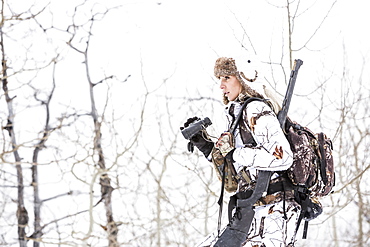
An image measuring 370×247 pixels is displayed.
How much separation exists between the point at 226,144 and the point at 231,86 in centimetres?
29

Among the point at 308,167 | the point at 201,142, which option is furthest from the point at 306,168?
the point at 201,142

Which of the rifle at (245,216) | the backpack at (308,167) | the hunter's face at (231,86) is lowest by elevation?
the rifle at (245,216)

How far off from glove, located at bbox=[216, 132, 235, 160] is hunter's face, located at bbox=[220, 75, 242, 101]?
207 millimetres

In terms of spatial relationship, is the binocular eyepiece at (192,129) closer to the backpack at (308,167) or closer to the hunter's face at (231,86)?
the hunter's face at (231,86)

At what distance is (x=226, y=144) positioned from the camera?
1.98 metres

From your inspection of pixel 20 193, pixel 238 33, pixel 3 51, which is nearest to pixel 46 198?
pixel 20 193

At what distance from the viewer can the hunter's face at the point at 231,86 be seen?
212 cm

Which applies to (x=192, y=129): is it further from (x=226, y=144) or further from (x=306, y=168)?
(x=306, y=168)

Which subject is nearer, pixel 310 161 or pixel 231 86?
pixel 310 161

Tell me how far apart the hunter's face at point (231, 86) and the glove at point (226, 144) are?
207 millimetres

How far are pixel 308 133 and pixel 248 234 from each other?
0.51 meters

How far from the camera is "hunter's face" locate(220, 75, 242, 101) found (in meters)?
2.12

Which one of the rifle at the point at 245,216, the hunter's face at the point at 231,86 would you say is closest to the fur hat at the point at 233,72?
the hunter's face at the point at 231,86

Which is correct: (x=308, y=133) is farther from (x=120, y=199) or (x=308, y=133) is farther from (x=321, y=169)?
(x=120, y=199)
